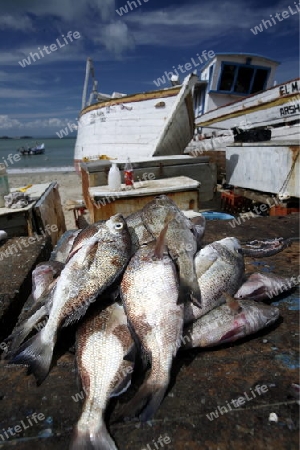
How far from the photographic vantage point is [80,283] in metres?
2.21

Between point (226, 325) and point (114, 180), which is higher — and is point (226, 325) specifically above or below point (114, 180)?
below

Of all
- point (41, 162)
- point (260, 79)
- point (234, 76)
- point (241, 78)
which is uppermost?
point (234, 76)

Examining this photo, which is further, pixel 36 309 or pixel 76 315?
pixel 36 309

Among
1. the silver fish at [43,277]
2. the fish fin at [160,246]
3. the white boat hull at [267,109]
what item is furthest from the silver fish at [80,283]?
the white boat hull at [267,109]

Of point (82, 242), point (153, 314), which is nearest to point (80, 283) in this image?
point (82, 242)

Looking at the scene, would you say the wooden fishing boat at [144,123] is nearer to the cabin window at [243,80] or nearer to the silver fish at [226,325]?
the silver fish at [226,325]

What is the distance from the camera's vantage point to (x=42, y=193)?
6984 mm

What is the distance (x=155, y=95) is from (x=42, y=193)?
7.02m

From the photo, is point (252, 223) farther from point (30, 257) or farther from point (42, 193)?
point (42, 193)

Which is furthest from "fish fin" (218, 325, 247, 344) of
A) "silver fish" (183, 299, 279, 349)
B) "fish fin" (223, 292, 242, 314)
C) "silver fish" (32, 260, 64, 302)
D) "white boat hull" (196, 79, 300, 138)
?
"white boat hull" (196, 79, 300, 138)

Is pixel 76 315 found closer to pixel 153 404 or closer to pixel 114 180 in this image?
pixel 153 404

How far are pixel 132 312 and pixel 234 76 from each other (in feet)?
69.9

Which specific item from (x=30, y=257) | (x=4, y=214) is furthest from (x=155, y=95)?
(x=30, y=257)

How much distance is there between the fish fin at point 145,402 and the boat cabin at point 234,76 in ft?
68.3
